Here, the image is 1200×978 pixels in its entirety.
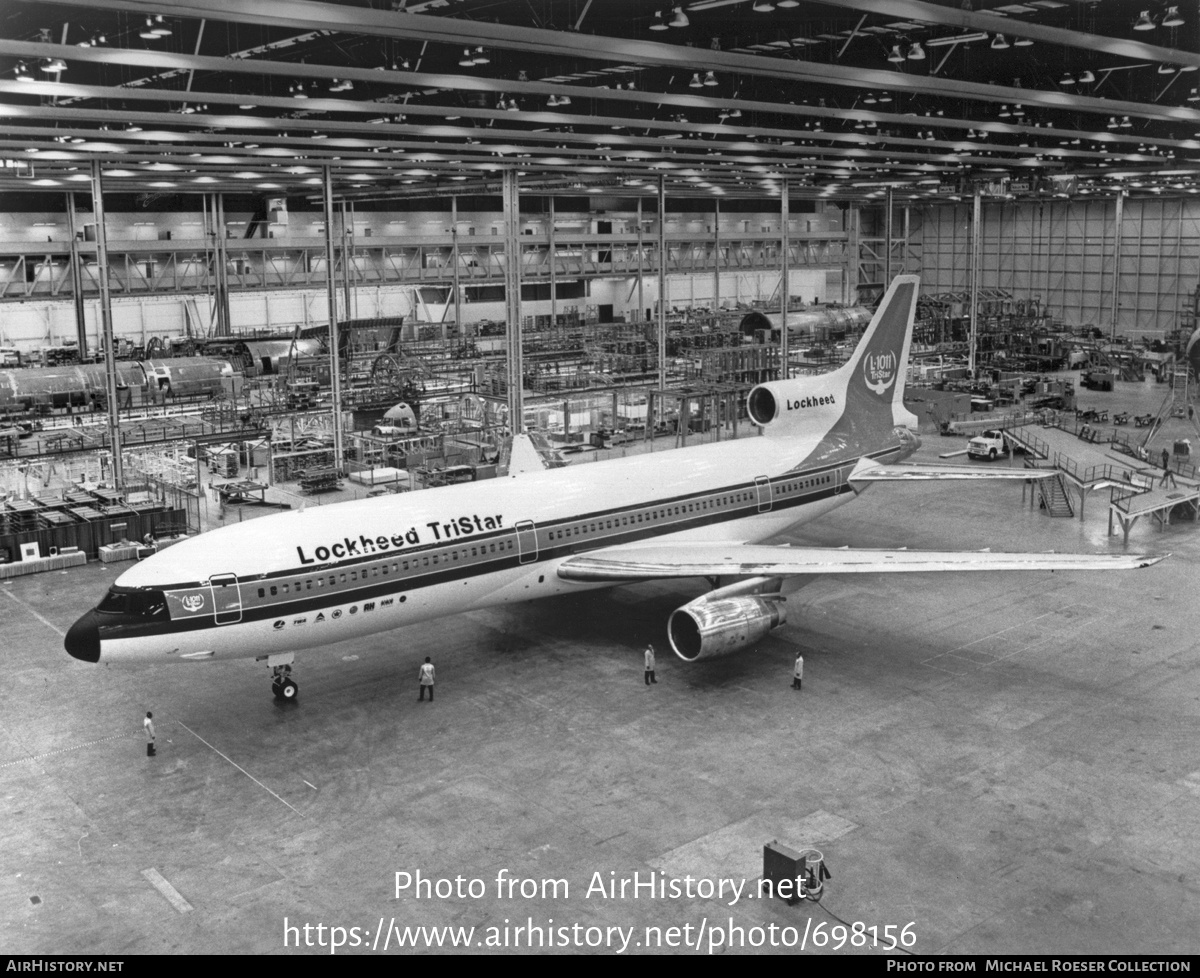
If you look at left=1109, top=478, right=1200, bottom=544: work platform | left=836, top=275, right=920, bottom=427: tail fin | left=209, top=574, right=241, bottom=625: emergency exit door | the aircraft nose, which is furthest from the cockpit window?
left=1109, top=478, right=1200, bottom=544: work platform

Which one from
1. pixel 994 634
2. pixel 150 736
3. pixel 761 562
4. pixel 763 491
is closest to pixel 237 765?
pixel 150 736

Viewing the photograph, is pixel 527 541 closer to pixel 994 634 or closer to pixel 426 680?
pixel 426 680

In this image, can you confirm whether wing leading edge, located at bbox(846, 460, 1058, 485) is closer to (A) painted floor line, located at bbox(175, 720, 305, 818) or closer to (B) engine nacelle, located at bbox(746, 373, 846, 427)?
(B) engine nacelle, located at bbox(746, 373, 846, 427)

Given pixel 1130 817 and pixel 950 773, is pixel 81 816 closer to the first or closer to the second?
pixel 950 773

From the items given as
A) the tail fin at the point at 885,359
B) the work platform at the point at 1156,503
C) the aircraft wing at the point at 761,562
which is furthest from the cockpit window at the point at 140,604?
the work platform at the point at 1156,503

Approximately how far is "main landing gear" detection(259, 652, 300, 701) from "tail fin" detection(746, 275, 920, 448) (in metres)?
17.6

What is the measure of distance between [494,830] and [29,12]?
20658 millimetres

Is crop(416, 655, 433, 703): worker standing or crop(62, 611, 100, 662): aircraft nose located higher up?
crop(62, 611, 100, 662): aircraft nose

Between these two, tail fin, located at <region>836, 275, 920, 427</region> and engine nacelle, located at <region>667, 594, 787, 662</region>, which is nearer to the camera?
engine nacelle, located at <region>667, 594, 787, 662</region>

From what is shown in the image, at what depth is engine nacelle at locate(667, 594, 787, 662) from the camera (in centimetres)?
2978

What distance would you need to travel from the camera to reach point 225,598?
1063 inches

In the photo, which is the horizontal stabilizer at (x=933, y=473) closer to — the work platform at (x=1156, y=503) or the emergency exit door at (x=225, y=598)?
the work platform at (x=1156, y=503)

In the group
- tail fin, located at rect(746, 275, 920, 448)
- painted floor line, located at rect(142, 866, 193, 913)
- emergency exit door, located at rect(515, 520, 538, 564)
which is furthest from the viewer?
tail fin, located at rect(746, 275, 920, 448)

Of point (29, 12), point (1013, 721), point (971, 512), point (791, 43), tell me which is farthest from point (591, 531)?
point (971, 512)
